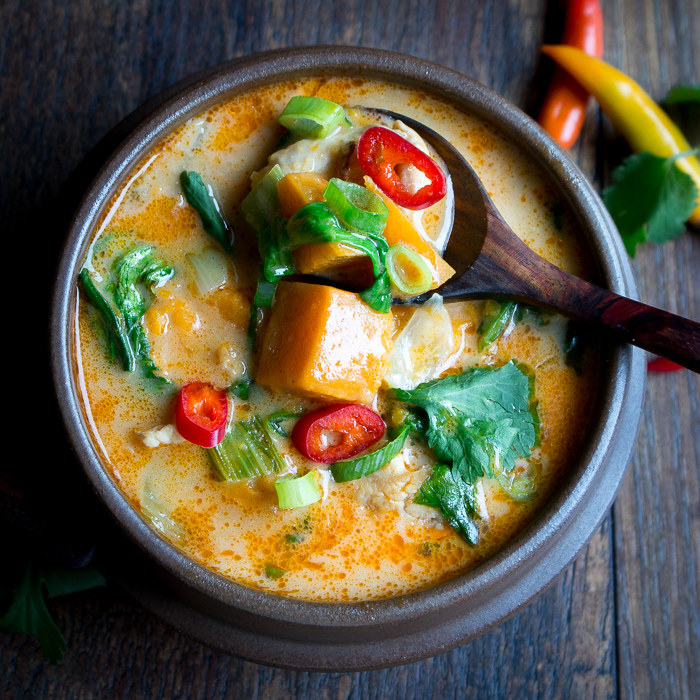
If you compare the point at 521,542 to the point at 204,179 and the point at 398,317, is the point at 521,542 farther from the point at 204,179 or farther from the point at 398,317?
the point at 204,179

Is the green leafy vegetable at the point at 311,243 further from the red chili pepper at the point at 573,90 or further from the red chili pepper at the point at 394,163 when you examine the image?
the red chili pepper at the point at 573,90

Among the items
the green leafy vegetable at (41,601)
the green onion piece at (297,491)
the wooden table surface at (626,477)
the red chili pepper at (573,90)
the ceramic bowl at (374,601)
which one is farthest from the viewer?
the red chili pepper at (573,90)

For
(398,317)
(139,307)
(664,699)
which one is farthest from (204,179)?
(664,699)

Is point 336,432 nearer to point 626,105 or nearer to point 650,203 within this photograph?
point 650,203

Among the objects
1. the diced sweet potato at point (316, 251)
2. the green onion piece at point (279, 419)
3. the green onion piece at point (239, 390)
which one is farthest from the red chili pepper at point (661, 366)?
the green onion piece at point (239, 390)

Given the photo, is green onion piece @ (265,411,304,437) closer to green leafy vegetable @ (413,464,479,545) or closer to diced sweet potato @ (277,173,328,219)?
green leafy vegetable @ (413,464,479,545)

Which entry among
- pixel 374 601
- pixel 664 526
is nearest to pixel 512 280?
pixel 374 601
